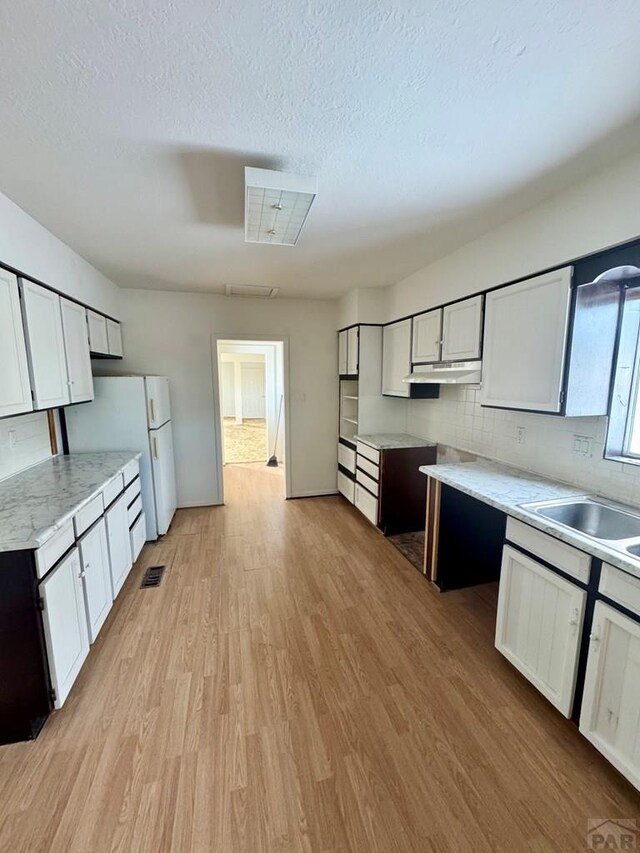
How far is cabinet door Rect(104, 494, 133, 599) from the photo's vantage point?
2305mm

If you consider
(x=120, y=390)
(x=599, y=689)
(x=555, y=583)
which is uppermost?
(x=120, y=390)

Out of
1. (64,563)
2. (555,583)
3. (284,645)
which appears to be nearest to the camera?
(555,583)

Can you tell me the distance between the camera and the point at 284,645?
81.2 inches

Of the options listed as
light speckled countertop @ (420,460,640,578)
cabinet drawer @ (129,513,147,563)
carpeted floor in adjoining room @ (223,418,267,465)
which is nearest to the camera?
light speckled countertop @ (420,460,640,578)

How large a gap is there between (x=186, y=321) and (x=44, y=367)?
2.02 meters

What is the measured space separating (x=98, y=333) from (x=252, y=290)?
155 centimetres

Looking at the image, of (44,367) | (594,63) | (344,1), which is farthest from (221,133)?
(44,367)

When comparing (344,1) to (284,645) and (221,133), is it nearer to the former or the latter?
(221,133)

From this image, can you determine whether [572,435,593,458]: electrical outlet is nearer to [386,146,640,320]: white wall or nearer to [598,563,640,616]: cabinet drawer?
[598,563,640,616]: cabinet drawer

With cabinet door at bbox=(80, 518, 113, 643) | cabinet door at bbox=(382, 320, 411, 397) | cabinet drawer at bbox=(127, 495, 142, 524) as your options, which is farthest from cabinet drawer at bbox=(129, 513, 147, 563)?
cabinet door at bbox=(382, 320, 411, 397)

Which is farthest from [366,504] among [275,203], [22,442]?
[22,442]

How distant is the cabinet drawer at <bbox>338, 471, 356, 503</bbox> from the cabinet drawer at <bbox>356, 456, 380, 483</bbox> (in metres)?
0.33

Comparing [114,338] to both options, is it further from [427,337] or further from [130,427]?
[427,337]

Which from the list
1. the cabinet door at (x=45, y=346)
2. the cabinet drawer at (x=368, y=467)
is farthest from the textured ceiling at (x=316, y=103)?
the cabinet drawer at (x=368, y=467)
